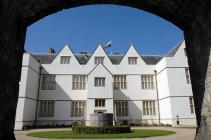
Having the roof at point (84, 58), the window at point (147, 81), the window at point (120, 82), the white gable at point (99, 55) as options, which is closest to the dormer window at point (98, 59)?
the white gable at point (99, 55)

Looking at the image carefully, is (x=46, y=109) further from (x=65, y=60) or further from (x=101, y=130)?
(x=101, y=130)

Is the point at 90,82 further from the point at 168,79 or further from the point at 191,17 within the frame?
the point at 191,17

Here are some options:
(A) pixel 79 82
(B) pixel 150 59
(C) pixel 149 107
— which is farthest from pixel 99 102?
(B) pixel 150 59

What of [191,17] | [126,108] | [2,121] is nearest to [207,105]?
[191,17]

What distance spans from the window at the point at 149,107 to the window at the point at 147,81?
1.94m

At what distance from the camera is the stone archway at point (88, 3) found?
4578 mm

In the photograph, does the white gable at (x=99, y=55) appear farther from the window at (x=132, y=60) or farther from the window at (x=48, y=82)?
the window at (x=48, y=82)

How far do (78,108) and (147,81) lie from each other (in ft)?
31.4

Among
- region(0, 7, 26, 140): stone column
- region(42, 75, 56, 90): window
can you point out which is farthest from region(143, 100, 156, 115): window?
region(0, 7, 26, 140): stone column

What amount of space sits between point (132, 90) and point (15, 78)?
73.0 feet

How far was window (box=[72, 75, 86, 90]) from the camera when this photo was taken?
26359 millimetres

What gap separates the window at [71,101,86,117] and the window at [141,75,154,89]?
26.5ft

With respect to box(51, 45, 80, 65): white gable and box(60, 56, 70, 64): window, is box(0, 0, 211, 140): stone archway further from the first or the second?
box(60, 56, 70, 64): window

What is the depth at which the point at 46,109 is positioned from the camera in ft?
83.7
